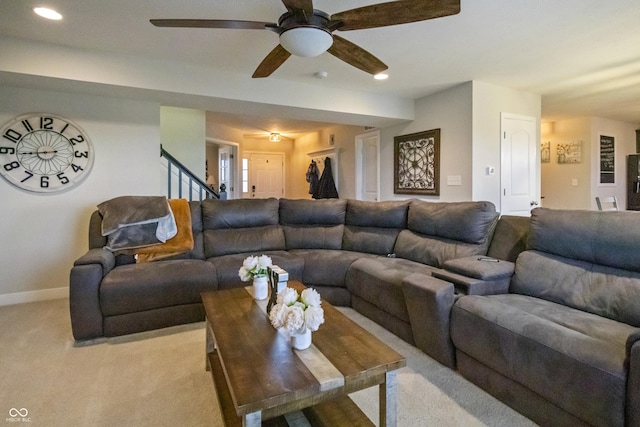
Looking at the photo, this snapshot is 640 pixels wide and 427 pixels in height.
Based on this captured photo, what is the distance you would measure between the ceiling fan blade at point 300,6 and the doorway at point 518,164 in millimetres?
3444

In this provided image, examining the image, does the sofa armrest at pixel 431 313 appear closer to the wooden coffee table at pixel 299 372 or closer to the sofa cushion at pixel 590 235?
the wooden coffee table at pixel 299 372

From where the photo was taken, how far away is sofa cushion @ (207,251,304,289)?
296 centimetres

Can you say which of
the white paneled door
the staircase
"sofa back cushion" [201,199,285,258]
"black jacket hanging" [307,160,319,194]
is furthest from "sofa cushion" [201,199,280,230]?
the white paneled door

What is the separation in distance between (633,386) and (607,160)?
699 cm

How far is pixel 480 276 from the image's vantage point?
2.26 meters

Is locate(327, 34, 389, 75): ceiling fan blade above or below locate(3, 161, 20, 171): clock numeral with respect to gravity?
above

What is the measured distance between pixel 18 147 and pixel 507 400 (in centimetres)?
466

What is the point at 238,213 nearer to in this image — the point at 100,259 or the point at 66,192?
the point at 100,259

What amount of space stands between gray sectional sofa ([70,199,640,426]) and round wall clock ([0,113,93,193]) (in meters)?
0.91

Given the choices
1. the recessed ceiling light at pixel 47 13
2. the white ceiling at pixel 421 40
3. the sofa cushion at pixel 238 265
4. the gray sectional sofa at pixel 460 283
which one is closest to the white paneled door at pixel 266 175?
the white ceiling at pixel 421 40

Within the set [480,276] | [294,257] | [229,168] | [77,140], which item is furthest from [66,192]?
[229,168]

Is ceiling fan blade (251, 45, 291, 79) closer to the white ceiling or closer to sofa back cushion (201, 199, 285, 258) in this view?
the white ceiling

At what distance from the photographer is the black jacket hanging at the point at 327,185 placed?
7.05 meters

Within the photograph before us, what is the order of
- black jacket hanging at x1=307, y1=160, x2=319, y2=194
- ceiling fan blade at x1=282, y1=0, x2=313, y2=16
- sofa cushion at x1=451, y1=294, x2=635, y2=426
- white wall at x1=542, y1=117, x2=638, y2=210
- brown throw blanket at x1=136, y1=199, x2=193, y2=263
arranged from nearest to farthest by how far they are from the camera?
1. sofa cushion at x1=451, y1=294, x2=635, y2=426
2. ceiling fan blade at x1=282, y1=0, x2=313, y2=16
3. brown throw blanket at x1=136, y1=199, x2=193, y2=263
4. white wall at x1=542, y1=117, x2=638, y2=210
5. black jacket hanging at x1=307, y1=160, x2=319, y2=194
